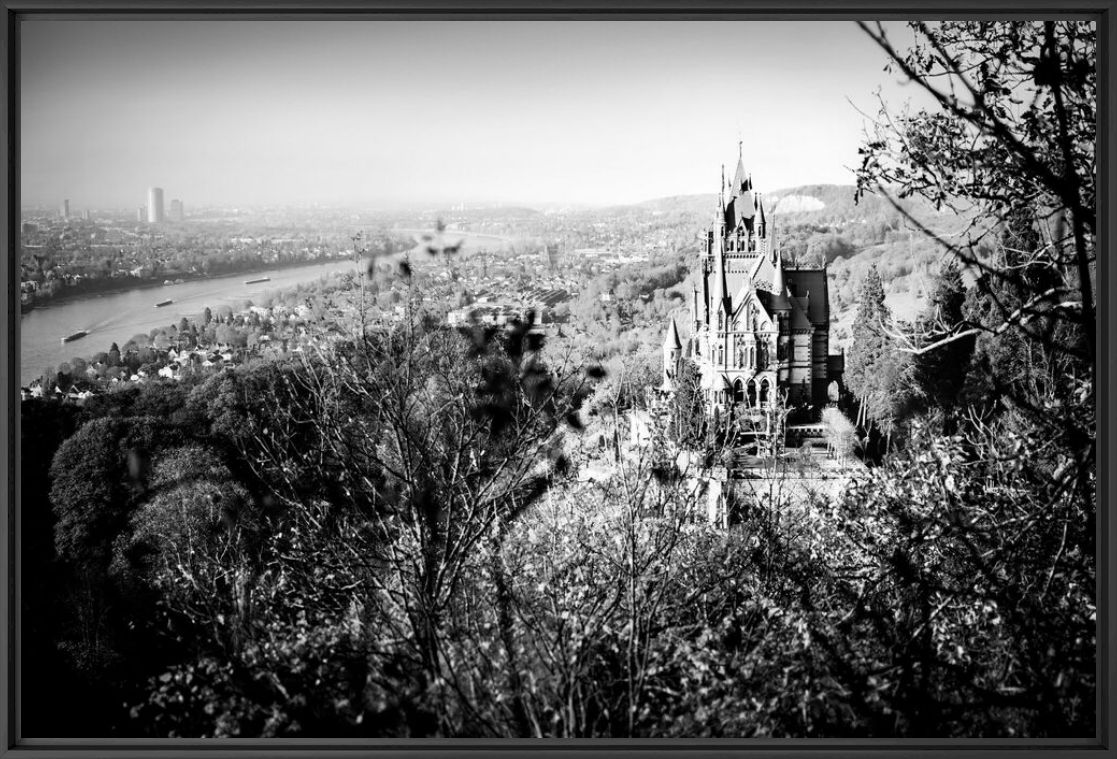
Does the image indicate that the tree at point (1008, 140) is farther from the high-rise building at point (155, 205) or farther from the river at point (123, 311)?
the high-rise building at point (155, 205)

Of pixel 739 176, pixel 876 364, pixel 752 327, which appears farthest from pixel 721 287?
pixel 876 364

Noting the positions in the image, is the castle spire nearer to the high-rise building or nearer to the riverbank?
the riverbank

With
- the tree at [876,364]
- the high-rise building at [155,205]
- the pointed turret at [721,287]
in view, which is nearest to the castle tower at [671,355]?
the pointed turret at [721,287]

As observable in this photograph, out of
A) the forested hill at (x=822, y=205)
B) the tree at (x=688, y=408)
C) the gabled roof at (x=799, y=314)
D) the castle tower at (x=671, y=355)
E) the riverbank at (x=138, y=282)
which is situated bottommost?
the tree at (x=688, y=408)

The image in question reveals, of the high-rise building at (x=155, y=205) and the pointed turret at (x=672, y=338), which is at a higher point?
the high-rise building at (x=155, y=205)

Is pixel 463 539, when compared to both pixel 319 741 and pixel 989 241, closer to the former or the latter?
pixel 319 741

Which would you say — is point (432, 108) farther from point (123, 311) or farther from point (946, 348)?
point (946, 348)
